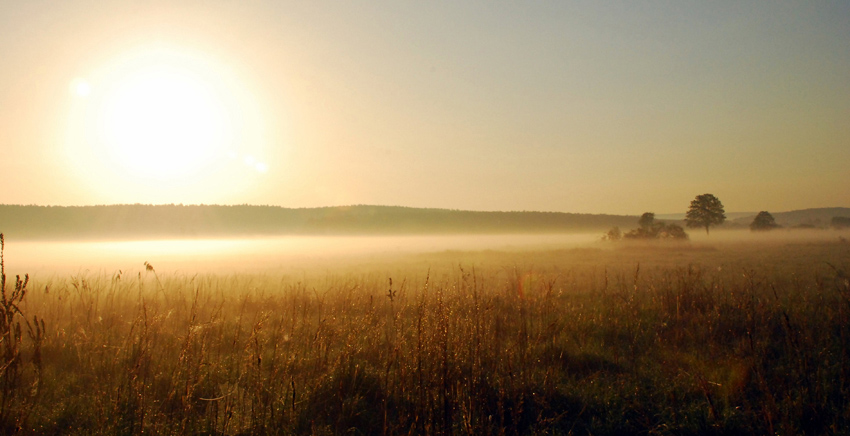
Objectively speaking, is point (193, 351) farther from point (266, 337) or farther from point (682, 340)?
point (682, 340)

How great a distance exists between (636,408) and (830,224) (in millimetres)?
93272

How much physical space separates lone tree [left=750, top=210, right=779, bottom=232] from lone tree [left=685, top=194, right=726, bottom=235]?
8629mm

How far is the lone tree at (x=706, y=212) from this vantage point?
51.6 meters

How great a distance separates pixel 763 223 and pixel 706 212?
12.3m

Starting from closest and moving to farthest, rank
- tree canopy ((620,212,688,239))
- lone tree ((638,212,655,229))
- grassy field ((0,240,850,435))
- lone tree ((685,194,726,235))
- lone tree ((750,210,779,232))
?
grassy field ((0,240,850,435))
tree canopy ((620,212,688,239))
lone tree ((638,212,655,229))
lone tree ((685,194,726,235))
lone tree ((750,210,779,232))

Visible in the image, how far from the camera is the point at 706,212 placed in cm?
5175

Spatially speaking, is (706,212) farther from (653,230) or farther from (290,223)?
(290,223)

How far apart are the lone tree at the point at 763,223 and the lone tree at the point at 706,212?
8.63m

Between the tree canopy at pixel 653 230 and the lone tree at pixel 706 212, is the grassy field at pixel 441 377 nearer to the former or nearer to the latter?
the tree canopy at pixel 653 230

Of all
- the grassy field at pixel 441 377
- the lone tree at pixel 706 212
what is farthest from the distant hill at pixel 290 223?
the grassy field at pixel 441 377

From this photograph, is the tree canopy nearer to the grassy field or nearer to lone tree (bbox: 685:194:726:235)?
lone tree (bbox: 685:194:726:235)

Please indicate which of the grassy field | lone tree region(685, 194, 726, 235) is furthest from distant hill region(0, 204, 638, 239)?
Result: the grassy field

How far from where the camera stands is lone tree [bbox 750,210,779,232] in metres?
55.9

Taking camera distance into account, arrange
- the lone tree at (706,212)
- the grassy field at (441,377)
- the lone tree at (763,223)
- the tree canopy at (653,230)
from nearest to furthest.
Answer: the grassy field at (441,377)
the tree canopy at (653,230)
the lone tree at (706,212)
the lone tree at (763,223)
